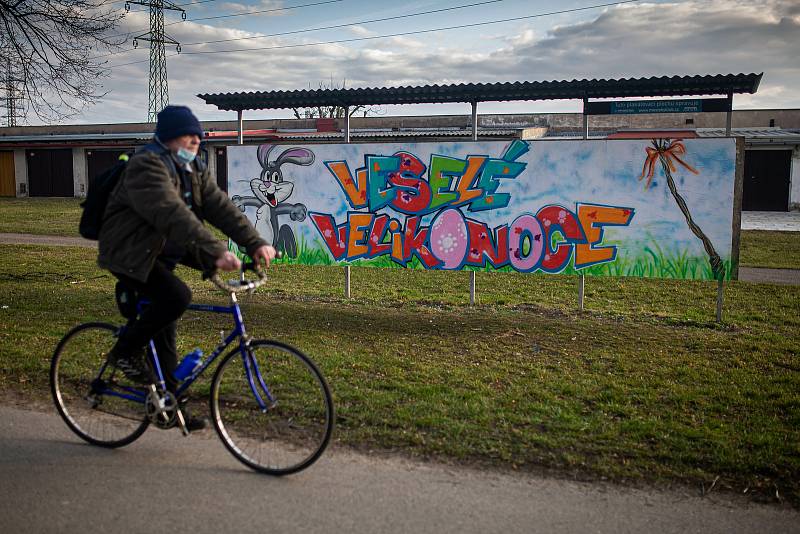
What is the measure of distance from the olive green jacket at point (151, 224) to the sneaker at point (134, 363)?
0.52m

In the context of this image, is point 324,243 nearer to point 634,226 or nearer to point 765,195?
point 634,226

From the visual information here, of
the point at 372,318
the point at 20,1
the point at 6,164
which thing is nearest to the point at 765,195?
the point at 372,318

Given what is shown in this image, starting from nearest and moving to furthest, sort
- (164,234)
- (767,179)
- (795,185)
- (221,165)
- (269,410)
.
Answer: (164,234), (269,410), (795,185), (767,179), (221,165)

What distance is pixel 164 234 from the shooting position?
384cm

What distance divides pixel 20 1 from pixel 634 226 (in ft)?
30.5

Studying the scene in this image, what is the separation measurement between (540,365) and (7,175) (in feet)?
137

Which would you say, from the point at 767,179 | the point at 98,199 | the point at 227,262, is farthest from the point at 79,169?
the point at 227,262

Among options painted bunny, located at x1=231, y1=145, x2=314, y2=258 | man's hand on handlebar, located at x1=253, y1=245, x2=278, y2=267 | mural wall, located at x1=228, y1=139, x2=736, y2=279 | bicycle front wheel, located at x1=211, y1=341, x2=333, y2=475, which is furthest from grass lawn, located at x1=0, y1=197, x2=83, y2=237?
man's hand on handlebar, located at x1=253, y1=245, x2=278, y2=267

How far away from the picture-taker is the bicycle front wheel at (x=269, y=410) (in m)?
3.97

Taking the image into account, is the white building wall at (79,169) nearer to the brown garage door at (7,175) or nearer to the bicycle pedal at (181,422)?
the brown garage door at (7,175)

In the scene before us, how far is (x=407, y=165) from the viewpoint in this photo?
974cm

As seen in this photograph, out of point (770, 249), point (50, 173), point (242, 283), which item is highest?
point (50, 173)

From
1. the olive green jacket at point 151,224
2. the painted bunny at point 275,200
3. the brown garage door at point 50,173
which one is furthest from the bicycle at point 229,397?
the brown garage door at point 50,173

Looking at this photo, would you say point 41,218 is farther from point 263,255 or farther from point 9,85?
point 263,255
